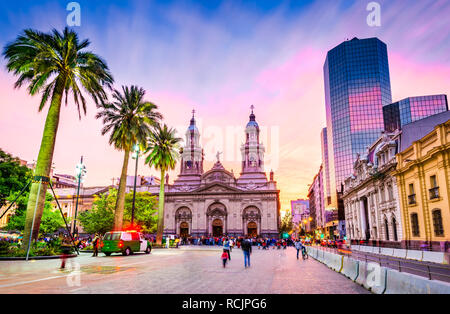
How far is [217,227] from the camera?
72875mm

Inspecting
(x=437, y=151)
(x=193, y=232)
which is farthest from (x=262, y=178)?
Result: (x=437, y=151)

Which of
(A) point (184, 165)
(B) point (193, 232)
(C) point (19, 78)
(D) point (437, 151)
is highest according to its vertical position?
(A) point (184, 165)

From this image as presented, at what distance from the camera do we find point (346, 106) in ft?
317

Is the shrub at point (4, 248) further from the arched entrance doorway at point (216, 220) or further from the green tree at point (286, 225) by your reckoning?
the green tree at point (286, 225)

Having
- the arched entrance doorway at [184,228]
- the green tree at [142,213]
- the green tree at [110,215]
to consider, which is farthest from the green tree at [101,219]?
the arched entrance doorway at [184,228]

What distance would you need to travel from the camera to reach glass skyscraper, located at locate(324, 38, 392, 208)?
9269 centimetres

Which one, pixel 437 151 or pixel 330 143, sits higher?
pixel 330 143

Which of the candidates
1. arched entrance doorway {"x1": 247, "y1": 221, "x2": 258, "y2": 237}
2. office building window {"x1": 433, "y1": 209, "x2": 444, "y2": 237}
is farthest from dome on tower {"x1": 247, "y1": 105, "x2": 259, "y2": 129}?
office building window {"x1": 433, "y1": 209, "x2": 444, "y2": 237}

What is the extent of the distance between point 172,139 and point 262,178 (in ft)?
130

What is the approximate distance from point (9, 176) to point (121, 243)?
2093 centimetres

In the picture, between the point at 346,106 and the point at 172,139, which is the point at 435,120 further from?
the point at 346,106

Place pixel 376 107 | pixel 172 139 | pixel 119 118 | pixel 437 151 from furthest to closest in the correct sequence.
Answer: pixel 376 107 < pixel 172 139 < pixel 119 118 < pixel 437 151
